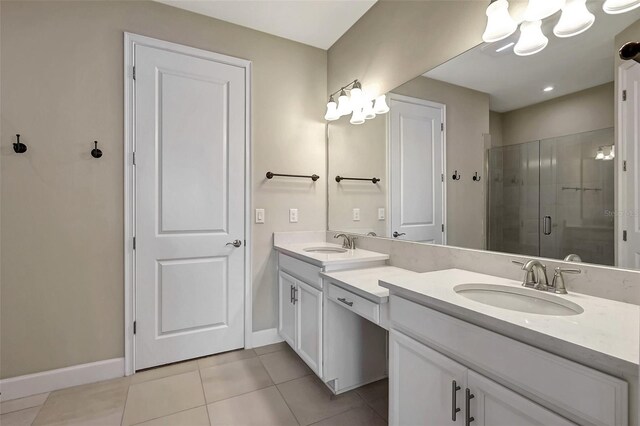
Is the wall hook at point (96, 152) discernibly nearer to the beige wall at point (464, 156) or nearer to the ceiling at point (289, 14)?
the ceiling at point (289, 14)

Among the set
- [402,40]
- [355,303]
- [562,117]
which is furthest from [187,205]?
[562,117]

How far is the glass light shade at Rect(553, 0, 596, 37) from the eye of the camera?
108 centimetres

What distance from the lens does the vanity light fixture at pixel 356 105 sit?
6.95 feet

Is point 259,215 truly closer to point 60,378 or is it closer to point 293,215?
point 293,215

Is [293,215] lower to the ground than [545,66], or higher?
lower

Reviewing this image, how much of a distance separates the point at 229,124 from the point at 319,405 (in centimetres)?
207

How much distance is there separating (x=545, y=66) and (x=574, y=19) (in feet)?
0.57

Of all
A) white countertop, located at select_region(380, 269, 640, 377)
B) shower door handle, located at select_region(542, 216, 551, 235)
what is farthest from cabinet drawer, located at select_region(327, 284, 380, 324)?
shower door handle, located at select_region(542, 216, 551, 235)

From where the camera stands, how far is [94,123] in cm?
195

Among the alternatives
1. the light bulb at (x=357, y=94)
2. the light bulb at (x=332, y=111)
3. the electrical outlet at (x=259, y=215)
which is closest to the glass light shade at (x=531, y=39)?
the light bulb at (x=357, y=94)

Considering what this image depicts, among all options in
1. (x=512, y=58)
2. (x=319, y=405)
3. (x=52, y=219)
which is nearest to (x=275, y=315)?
(x=319, y=405)

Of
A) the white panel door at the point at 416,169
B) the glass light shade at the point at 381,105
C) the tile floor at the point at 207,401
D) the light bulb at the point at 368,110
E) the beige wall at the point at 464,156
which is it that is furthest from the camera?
the light bulb at the point at 368,110

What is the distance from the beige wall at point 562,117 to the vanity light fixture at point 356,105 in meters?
0.89

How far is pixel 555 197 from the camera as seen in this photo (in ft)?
3.92
